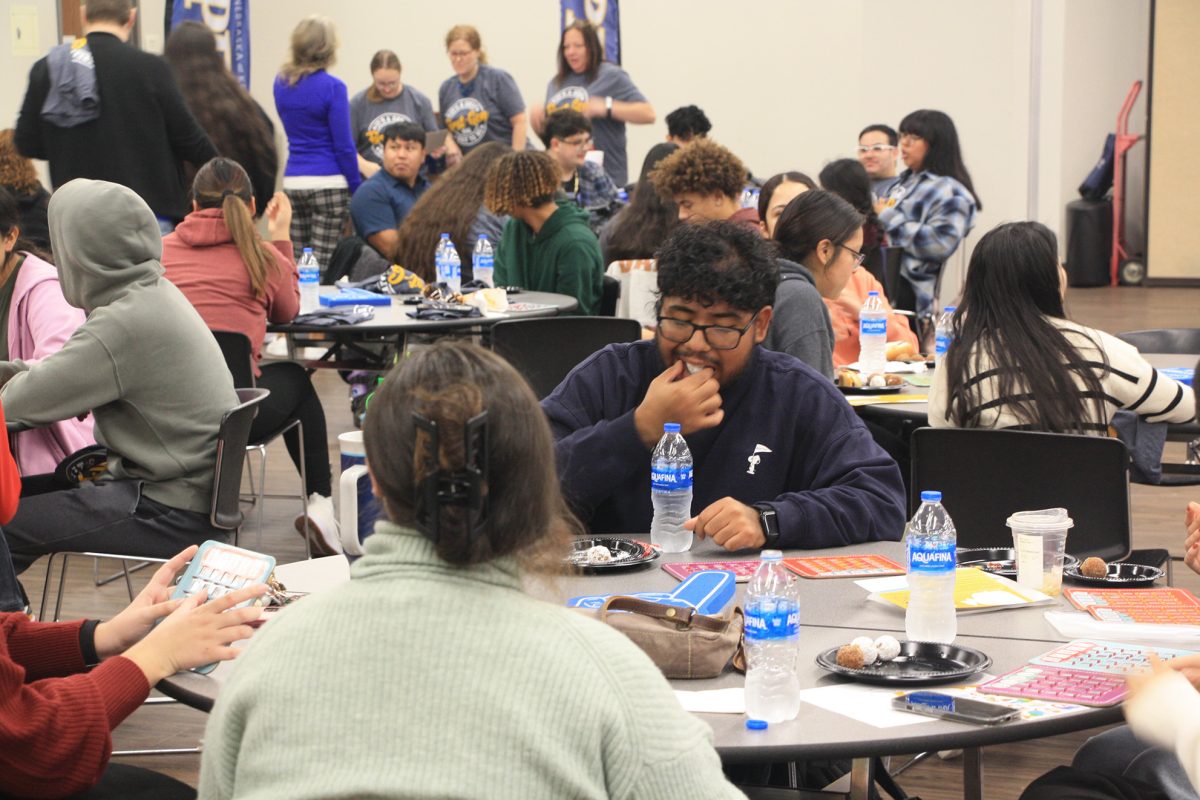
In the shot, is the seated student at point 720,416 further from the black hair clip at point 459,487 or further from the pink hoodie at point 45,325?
the pink hoodie at point 45,325

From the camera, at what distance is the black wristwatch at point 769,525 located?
250 cm

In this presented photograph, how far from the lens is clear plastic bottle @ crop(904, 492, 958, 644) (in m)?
2.06

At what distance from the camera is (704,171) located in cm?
509

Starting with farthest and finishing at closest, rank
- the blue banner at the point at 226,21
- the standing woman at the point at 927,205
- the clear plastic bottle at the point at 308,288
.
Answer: the blue banner at the point at 226,21, the standing woman at the point at 927,205, the clear plastic bottle at the point at 308,288

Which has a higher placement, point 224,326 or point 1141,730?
point 224,326

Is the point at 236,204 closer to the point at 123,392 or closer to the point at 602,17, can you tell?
the point at 123,392

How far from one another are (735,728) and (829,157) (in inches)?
396

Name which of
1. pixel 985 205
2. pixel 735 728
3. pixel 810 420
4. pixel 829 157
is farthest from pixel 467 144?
pixel 735 728

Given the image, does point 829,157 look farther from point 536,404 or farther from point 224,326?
point 536,404

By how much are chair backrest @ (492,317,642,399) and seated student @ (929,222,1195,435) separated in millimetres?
1573

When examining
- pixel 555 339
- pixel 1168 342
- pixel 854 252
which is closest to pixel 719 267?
pixel 854 252

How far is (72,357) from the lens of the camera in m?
3.29

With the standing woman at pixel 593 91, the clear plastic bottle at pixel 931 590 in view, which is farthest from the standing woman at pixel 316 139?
the clear plastic bottle at pixel 931 590

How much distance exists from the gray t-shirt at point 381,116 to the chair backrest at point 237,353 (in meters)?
4.94
